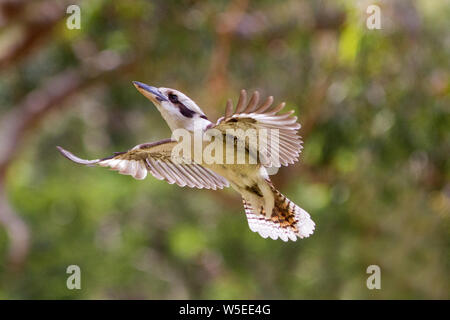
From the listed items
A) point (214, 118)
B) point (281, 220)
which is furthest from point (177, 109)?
point (214, 118)

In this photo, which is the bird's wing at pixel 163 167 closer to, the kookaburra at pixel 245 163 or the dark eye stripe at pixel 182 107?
the kookaburra at pixel 245 163

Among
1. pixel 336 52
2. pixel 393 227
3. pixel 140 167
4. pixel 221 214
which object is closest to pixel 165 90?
pixel 140 167

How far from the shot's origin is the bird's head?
1.02 meters

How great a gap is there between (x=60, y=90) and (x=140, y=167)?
205 inches

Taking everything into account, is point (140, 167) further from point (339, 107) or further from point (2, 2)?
point (2, 2)

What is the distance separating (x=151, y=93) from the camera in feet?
3.30

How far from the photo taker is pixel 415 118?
14.7ft

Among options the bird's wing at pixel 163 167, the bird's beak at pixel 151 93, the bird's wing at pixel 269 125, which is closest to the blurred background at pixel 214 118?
the bird's wing at pixel 163 167

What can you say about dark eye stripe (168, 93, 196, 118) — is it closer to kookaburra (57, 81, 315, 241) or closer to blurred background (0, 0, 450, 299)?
kookaburra (57, 81, 315, 241)

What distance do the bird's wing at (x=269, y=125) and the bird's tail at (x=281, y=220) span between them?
0.11 metres

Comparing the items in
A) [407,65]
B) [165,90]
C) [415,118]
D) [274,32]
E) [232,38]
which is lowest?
[165,90]

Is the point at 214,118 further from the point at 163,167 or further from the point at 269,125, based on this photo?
the point at 269,125

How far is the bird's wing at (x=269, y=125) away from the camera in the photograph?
3.50 ft

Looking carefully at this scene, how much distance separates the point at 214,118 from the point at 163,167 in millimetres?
1579
